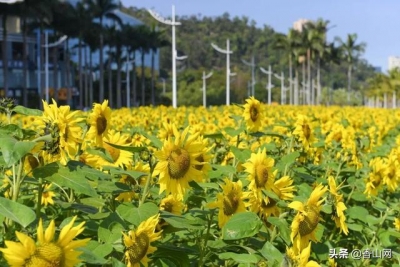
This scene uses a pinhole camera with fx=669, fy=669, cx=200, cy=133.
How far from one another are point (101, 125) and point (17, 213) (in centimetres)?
103

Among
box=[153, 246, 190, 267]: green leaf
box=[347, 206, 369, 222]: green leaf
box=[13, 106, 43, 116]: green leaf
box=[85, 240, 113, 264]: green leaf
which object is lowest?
box=[347, 206, 369, 222]: green leaf

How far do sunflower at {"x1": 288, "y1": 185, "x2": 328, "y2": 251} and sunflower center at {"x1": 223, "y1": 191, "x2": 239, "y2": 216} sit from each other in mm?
223

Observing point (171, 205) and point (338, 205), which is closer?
point (171, 205)

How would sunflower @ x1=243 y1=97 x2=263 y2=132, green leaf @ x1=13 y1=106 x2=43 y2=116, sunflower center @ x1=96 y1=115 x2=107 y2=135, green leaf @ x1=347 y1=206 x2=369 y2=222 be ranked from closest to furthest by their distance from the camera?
green leaf @ x1=13 y1=106 x2=43 y2=116, sunflower center @ x1=96 y1=115 x2=107 y2=135, green leaf @ x1=347 y1=206 x2=369 y2=222, sunflower @ x1=243 y1=97 x2=263 y2=132

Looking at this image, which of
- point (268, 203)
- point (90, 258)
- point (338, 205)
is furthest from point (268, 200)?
point (90, 258)

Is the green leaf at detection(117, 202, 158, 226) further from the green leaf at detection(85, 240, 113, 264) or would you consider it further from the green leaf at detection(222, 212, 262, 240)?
the green leaf at detection(222, 212, 262, 240)

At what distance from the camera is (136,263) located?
1.65 meters

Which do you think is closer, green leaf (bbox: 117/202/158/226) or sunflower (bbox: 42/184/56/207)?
green leaf (bbox: 117/202/158/226)

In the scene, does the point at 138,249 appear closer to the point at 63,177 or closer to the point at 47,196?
the point at 63,177

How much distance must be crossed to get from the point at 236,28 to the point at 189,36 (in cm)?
1461

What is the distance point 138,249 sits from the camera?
164 cm

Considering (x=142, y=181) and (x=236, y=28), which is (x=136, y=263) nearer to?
(x=142, y=181)

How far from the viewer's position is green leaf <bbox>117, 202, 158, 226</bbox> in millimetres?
1795

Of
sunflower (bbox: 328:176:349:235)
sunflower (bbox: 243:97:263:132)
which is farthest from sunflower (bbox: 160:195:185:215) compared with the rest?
sunflower (bbox: 243:97:263:132)
